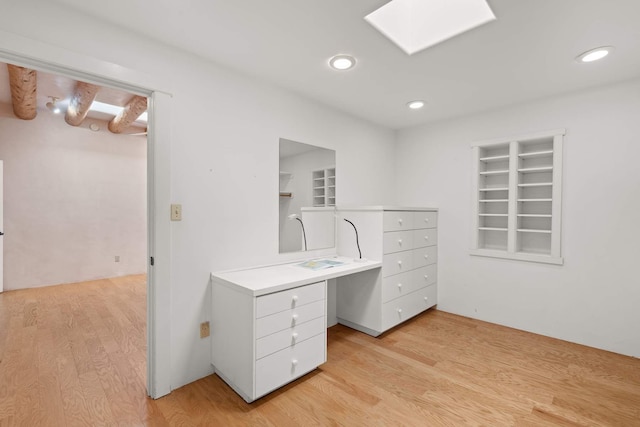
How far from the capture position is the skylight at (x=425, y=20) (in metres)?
1.71

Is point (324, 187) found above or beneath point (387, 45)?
beneath

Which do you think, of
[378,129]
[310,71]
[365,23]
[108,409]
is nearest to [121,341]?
[108,409]

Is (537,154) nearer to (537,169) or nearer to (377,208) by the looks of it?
(537,169)

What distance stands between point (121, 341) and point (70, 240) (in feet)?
10.0

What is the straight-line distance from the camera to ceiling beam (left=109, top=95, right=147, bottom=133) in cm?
344

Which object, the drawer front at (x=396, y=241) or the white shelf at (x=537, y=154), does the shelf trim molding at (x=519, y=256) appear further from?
the white shelf at (x=537, y=154)

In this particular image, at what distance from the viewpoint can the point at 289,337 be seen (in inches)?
77.7

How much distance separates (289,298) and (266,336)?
0.28 metres

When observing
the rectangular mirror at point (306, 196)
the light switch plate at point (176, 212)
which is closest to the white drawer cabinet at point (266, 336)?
the light switch plate at point (176, 212)

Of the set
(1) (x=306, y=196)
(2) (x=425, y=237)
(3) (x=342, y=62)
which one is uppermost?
(3) (x=342, y=62)

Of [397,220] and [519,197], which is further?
[519,197]

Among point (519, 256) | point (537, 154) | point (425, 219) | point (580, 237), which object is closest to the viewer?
point (580, 237)

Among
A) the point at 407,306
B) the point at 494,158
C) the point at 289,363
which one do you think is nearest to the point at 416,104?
the point at 494,158

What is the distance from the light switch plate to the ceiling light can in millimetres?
2435
